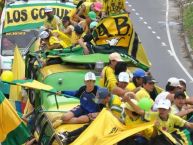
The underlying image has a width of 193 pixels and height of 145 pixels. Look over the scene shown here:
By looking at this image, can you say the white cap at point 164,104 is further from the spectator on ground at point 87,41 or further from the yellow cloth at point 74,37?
the yellow cloth at point 74,37

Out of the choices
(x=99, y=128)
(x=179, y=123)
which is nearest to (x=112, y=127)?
(x=99, y=128)

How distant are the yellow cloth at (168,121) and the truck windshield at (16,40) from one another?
9593mm

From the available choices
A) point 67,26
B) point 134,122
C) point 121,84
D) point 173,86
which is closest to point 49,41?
point 67,26

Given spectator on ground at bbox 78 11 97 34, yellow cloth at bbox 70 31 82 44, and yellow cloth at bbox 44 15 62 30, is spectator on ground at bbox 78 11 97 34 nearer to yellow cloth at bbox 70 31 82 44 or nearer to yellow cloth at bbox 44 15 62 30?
yellow cloth at bbox 70 31 82 44

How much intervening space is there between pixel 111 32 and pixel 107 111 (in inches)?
235

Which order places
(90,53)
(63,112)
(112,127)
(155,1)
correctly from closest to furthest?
(112,127) → (63,112) → (90,53) → (155,1)

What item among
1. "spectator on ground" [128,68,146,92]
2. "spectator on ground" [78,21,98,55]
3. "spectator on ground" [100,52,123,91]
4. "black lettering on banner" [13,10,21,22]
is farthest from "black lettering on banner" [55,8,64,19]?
"spectator on ground" [128,68,146,92]

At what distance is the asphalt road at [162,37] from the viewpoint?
23.5m

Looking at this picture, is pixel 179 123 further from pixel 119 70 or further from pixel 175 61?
pixel 175 61

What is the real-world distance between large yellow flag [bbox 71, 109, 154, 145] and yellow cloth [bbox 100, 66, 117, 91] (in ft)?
8.72

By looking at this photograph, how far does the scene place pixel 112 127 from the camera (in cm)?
986

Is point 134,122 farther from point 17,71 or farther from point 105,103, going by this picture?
point 17,71

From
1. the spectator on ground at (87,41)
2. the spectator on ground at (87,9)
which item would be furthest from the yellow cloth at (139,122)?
the spectator on ground at (87,9)

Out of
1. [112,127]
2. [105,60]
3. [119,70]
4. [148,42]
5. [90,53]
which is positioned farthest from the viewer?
[148,42]
